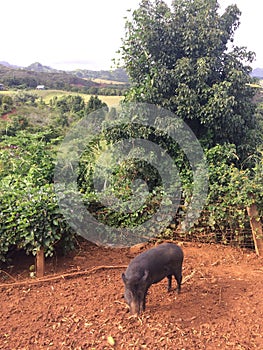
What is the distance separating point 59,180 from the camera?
227 inches

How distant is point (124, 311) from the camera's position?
3.06 meters

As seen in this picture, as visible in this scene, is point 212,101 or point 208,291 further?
point 212,101

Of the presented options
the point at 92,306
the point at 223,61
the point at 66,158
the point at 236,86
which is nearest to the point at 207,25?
the point at 223,61

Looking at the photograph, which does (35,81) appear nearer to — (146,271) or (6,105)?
(6,105)

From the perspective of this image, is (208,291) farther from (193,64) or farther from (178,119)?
(193,64)

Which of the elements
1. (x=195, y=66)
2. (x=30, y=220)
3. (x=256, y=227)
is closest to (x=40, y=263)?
(x=30, y=220)

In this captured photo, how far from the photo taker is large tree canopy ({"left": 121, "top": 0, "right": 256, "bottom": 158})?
20.1 ft

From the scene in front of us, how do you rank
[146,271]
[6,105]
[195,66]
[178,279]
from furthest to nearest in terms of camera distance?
[6,105]
[195,66]
[178,279]
[146,271]

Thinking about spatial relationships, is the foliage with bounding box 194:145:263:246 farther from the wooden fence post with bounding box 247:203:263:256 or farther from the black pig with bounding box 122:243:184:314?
the black pig with bounding box 122:243:184:314

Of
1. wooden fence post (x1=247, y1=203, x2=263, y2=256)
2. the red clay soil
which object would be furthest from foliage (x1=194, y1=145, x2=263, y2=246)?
the red clay soil

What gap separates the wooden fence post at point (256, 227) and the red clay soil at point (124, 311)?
279 mm

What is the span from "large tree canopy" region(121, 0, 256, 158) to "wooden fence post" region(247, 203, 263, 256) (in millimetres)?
2377

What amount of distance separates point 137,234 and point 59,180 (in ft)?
6.33

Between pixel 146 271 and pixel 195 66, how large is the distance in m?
4.79
